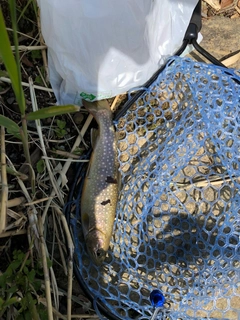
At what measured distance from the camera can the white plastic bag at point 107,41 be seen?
4.93 feet

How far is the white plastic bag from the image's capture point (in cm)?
150

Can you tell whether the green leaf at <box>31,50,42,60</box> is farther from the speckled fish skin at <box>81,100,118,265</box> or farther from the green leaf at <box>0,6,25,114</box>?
the green leaf at <box>0,6,25,114</box>

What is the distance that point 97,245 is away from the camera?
156 cm

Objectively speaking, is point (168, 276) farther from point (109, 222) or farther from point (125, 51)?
point (125, 51)

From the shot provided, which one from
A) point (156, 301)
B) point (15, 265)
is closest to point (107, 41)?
point (15, 265)

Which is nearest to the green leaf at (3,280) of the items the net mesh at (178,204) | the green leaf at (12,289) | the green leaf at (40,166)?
the green leaf at (12,289)

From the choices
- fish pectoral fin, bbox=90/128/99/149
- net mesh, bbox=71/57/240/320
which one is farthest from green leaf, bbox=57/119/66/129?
net mesh, bbox=71/57/240/320

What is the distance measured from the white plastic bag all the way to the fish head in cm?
59

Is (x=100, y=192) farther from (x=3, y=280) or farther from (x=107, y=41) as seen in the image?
(x=107, y=41)

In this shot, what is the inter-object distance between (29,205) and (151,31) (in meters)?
0.91

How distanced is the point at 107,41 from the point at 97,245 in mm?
869

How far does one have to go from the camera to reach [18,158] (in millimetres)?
1672

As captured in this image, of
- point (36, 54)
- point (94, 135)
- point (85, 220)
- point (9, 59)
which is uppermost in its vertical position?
point (9, 59)

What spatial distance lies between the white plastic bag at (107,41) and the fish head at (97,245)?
594 millimetres
